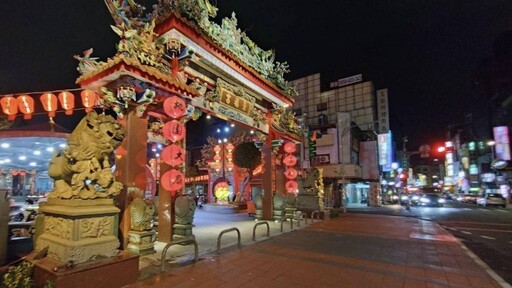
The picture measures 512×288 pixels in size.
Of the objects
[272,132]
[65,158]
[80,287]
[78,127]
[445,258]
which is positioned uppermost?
[272,132]

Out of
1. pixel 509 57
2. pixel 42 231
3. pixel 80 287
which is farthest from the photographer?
pixel 509 57

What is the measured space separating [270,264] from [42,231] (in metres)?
5.81

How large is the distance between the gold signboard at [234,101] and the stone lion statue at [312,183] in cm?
790

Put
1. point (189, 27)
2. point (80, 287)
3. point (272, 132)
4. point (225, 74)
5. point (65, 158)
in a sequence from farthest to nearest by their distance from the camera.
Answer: point (272, 132), point (225, 74), point (189, 27), point (65, 158), point (80, 287)

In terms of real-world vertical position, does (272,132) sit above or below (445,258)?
above

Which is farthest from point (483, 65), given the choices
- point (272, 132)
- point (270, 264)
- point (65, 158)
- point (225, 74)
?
point (65, 158)

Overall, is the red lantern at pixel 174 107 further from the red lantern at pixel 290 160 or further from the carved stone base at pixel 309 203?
the carved stone base at pixel 309 203

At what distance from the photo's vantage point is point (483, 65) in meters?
53.2

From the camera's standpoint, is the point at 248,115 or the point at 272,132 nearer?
the point at 248,115

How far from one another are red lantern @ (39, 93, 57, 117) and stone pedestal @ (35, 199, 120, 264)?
5.54m

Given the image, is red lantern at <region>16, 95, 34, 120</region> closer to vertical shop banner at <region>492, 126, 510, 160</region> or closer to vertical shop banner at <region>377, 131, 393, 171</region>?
vertical shop banner at <region>377, 131, 393, 171</region>

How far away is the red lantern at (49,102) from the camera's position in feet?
33.2

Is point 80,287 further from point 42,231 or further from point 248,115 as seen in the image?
point 248,115

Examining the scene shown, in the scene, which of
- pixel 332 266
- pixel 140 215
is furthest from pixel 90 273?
pixel 332 266
